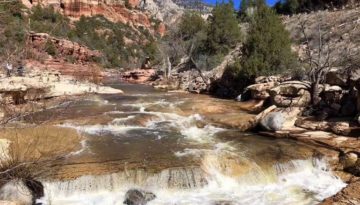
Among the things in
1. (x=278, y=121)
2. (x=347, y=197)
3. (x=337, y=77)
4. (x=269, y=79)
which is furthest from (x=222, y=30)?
(x=347, y=197)

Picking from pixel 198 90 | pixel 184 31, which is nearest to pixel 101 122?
pixel 198 90

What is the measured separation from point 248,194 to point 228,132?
4.64 m

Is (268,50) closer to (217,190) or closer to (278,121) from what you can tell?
(278,121)

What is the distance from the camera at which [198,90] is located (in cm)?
3052

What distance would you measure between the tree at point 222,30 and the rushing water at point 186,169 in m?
21.9

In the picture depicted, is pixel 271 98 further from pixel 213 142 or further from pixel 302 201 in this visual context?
pixel 302 201

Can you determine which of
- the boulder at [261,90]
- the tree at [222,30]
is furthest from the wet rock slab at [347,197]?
the tree at [222,30]

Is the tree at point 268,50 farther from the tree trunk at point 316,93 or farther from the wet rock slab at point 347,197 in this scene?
the wet rock slab at point 347,197

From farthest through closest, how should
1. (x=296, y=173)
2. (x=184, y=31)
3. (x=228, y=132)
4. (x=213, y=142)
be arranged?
1. (x=184, y=31)
2. (x=228, y=132)
3. (x=213, y=142)
4. (x=296, y=173)

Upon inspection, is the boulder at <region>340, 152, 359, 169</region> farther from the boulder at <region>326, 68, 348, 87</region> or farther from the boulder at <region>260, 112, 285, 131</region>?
the boulder at <region>326, 68, 348, 87</region>

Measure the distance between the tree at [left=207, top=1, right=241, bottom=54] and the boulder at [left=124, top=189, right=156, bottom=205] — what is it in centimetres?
2750

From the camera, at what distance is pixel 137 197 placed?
9977 millimetres

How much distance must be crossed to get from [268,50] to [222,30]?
36.8ft

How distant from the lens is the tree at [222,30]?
36312mm
